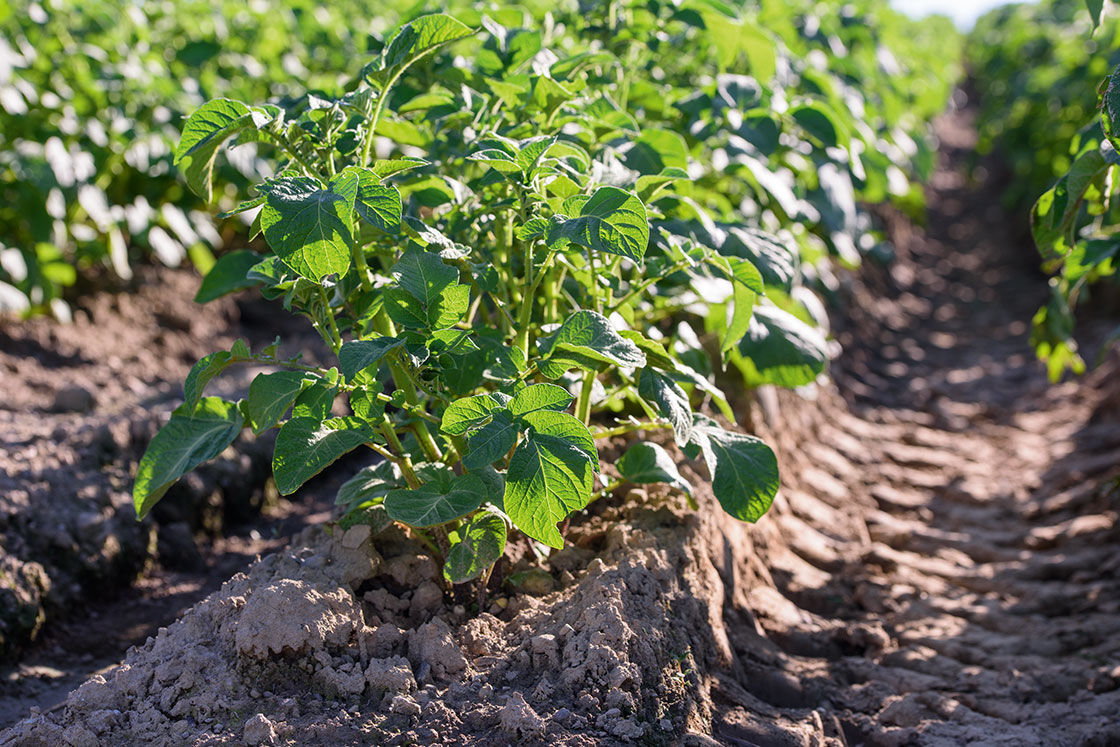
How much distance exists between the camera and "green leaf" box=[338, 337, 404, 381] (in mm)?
1732

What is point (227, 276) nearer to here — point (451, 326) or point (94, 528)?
point (451, 326)

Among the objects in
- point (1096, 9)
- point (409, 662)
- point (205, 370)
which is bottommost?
point (409, 662)

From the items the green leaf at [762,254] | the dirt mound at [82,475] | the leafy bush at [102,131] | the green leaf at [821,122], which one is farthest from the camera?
the leafy bush at [102,131]

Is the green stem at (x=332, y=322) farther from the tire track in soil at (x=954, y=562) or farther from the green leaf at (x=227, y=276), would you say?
the tire track in soil at (x=954, y=562)

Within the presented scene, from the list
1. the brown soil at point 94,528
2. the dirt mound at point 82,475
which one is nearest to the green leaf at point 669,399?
the brown soil at point 94,528

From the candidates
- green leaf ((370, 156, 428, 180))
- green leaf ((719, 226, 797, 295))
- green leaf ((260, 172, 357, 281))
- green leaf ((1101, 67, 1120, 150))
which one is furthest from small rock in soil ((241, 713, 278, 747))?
green leaf ((1101, 67, 1120, 150))

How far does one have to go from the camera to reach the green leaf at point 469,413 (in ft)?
5.83

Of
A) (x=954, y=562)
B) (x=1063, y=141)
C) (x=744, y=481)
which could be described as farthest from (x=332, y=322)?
(x=1063, y=141)

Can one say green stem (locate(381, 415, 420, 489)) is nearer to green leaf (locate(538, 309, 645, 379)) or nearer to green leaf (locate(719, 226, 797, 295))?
green leaf (locate(538, 309, 645, 379))

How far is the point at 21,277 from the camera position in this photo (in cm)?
416

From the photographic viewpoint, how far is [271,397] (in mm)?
1888

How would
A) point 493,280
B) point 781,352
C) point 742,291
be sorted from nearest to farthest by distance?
point 493,280 → point 742,291 → point 781,352

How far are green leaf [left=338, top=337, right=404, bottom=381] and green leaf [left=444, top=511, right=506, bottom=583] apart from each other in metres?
0.36

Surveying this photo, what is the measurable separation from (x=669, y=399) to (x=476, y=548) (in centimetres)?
44
